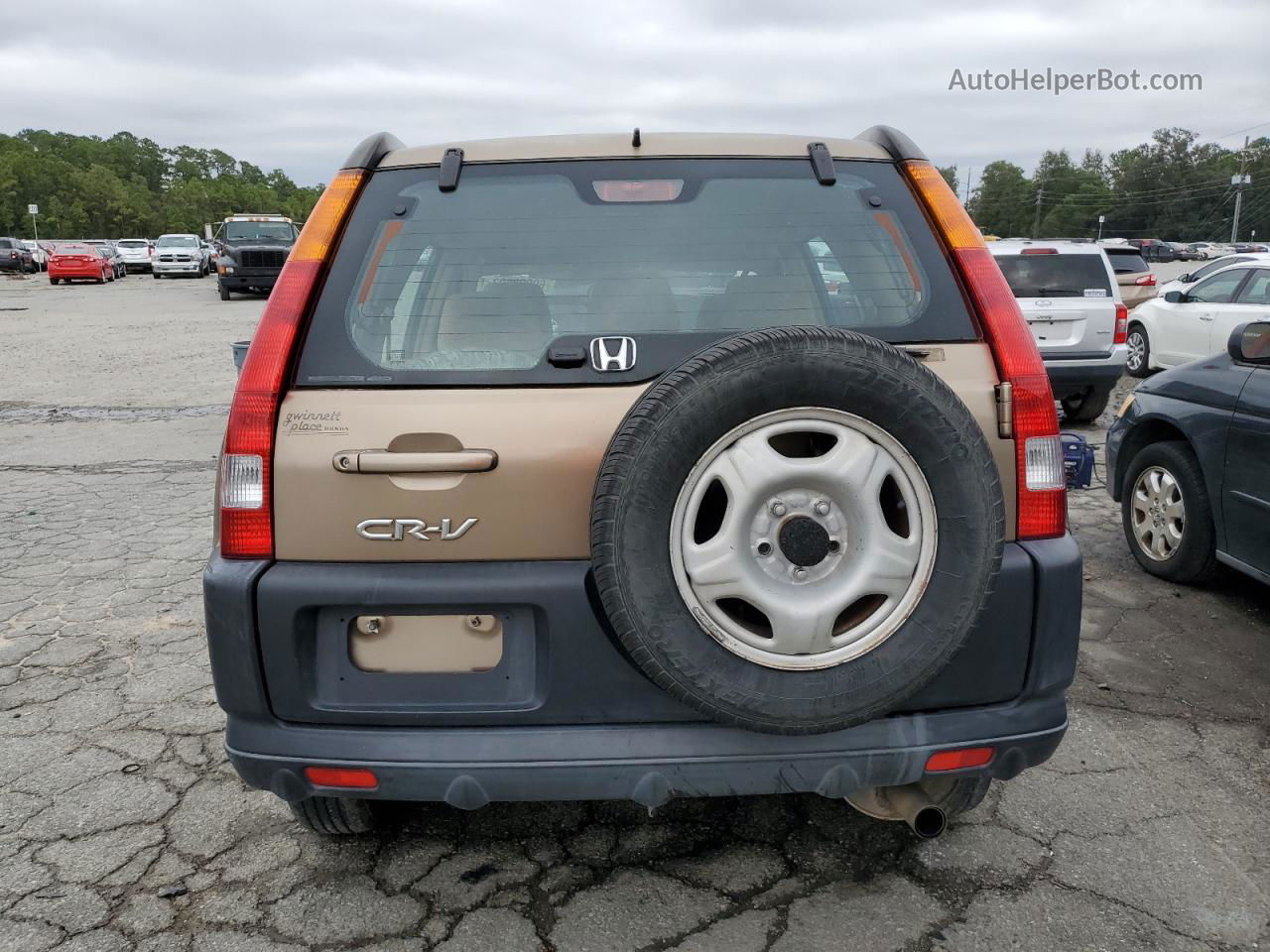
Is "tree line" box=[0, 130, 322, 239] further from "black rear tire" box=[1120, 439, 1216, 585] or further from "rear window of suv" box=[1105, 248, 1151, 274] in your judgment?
"black rear tire" box=[1120, 439, 1216, 585]

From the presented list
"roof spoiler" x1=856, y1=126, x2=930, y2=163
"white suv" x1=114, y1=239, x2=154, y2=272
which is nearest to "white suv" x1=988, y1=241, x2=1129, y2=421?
"roof spoiler" x1=856, y1=126, x2=930, y2=163

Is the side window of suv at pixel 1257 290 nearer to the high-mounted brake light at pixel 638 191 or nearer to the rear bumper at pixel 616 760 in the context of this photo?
the high-mounted brake light at pixel 638 191

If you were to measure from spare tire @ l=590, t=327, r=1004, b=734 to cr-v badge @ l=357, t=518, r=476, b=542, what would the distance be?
322 millimetres

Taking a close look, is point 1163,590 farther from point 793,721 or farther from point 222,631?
point 222,631

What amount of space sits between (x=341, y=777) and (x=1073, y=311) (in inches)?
352

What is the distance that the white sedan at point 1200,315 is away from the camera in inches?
427

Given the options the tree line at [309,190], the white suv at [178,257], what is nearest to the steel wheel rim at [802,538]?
the white suv at [178,257]

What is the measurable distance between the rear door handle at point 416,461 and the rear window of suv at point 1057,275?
8665mm

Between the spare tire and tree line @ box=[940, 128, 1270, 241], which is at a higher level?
tree line @ box=[940, 128, 1270, 241]

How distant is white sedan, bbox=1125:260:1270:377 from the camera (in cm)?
A: 1084

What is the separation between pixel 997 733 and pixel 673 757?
719 mm

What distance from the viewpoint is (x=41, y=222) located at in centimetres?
9331

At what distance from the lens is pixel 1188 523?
15.7ft

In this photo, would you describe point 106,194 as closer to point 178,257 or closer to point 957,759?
point 178,257
